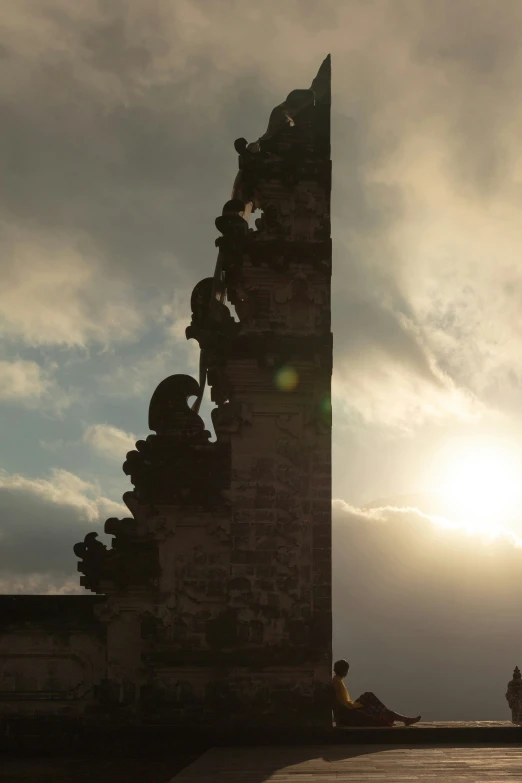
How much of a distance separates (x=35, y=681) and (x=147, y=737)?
179cm

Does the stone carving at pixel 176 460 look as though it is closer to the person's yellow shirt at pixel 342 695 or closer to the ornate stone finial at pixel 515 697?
the person's yellow shirt at pixel 342 695

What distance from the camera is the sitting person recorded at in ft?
49.5

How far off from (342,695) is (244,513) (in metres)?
2.95

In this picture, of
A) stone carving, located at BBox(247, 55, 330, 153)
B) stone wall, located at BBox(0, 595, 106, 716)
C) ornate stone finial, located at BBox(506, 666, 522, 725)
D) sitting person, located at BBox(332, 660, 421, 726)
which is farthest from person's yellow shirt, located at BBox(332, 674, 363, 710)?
stone carving, located at BBox(247, 55, 330, 153)

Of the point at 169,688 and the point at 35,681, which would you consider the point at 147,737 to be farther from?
the point at 35,681

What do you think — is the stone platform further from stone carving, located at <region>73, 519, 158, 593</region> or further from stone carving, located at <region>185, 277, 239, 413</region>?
stone carving, located at <region>185, 277, 239, 413</region>

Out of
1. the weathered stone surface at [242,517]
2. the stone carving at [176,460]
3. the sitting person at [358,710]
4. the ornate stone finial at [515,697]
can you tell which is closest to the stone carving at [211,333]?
the weathered stone surface at [242,517]

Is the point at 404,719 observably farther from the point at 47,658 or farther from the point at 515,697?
the point at 47,658

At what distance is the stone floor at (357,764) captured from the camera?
35.8ft

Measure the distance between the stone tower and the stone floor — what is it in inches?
50.4

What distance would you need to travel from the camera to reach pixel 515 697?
1566cm

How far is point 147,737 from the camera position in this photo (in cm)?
1466

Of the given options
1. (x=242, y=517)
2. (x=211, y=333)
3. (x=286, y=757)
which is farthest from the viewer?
(x=211, y=333)

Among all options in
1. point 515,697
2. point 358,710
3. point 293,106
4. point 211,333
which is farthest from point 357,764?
point 293,106
